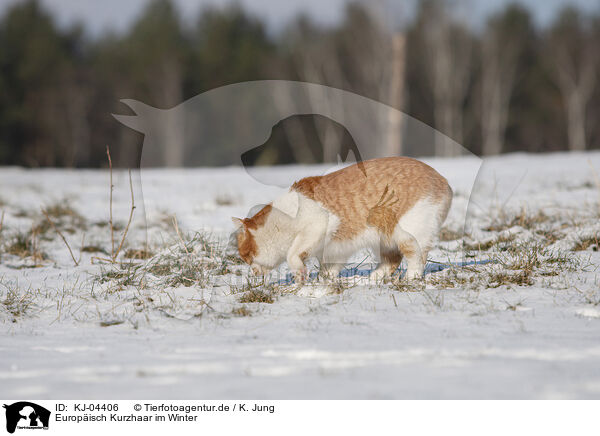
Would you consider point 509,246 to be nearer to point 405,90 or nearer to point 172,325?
point 172,325

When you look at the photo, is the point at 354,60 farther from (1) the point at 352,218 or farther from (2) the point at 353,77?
(1) the point at 352,218

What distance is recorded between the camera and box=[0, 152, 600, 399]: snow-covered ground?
6.05ft

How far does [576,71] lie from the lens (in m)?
22.9

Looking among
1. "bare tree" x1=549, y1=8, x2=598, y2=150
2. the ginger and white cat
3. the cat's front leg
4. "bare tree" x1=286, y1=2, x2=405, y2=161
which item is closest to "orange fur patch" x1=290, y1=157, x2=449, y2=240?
the ginger and white cat

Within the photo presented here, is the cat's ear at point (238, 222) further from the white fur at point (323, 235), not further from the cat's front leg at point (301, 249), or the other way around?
the cat's front leg at point (301, 249)

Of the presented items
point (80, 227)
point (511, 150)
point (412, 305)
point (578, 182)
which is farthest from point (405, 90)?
point (412, 305)

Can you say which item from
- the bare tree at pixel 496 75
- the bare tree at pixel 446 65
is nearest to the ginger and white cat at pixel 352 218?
the bare tree at pixel 446 65

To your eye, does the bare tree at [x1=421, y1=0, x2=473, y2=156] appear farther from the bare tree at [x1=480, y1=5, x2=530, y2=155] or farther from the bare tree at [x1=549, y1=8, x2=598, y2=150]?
the bare tree at [x1=549, y1=8, x2=598, y2=150]

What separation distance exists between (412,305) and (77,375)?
1.72 metres

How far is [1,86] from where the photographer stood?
22547 millimetres

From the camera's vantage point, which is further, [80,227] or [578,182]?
[578,182]
